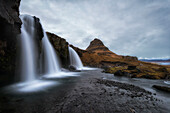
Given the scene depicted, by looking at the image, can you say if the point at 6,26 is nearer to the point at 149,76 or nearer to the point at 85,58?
the point at 149,76

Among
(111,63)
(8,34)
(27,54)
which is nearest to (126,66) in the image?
(111,63)

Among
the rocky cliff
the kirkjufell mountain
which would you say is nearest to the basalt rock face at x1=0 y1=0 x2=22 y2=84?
the kirkjufell mountain

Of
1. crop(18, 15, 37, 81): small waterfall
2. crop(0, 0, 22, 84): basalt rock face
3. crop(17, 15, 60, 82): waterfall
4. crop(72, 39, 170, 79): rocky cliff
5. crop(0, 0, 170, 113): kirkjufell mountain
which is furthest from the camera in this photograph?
crop(72, 39, 170, 79): rocky cliff

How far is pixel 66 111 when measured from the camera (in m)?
6.70

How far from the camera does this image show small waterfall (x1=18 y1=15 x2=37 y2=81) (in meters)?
16.7

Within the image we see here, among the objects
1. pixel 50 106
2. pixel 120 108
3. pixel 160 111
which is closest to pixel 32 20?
pixel 50 106

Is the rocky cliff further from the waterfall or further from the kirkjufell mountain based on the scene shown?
the waterfall

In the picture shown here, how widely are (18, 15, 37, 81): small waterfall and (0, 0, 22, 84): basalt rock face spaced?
1.53m

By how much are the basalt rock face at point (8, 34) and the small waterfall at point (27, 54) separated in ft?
5.01

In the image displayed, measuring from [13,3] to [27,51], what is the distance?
9.21 m

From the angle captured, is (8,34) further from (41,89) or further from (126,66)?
(126,66)

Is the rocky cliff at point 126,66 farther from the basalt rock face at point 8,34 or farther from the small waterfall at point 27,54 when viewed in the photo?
the basalt rock face at point 8,34

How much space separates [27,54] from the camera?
17906mm

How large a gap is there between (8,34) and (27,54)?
5.75m
